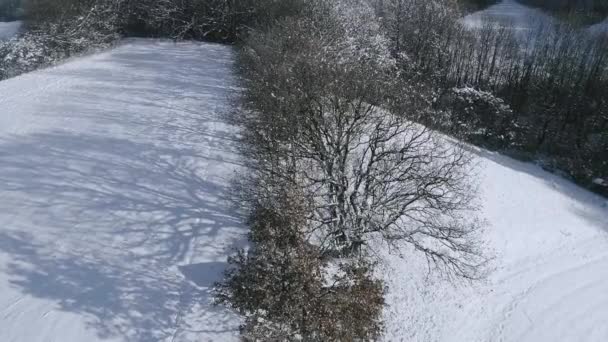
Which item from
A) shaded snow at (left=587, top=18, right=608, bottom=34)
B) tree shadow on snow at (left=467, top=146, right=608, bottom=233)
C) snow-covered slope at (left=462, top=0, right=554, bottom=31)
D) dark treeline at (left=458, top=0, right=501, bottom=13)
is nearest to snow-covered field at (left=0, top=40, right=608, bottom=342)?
tree shadow on snow at (left=467, top=146, right=608, bottom=233)

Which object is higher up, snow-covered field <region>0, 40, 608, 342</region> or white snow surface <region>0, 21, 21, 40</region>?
white snow surface <region>0, 21, 21, 40</region>

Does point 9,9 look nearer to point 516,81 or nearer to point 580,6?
point 516,81

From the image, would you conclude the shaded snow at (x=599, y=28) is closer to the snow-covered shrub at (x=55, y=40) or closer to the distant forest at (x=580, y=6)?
the distant forest at (x=580, y=6)

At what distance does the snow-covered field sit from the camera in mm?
12898

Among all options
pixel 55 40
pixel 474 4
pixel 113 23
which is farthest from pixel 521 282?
pixel 474 4

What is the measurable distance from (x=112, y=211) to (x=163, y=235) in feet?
8.05

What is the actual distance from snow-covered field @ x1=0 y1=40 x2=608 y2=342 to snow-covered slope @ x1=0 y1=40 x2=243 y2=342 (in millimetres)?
52

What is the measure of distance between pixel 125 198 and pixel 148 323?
21.1 ft

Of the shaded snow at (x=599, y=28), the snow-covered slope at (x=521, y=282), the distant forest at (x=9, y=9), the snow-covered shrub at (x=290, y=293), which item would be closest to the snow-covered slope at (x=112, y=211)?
the snow-covered shrub at (x=290, y=293)

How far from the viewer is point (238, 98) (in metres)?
25.6

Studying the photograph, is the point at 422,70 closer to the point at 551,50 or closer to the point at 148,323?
the point at 551,50

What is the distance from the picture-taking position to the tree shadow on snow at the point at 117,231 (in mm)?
12906

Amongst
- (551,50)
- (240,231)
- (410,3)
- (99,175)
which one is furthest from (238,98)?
(551,50)

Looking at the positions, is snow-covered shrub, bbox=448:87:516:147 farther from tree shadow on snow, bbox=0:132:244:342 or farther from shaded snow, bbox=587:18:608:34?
tree shadow on snow, bbox=0:132:244:342
